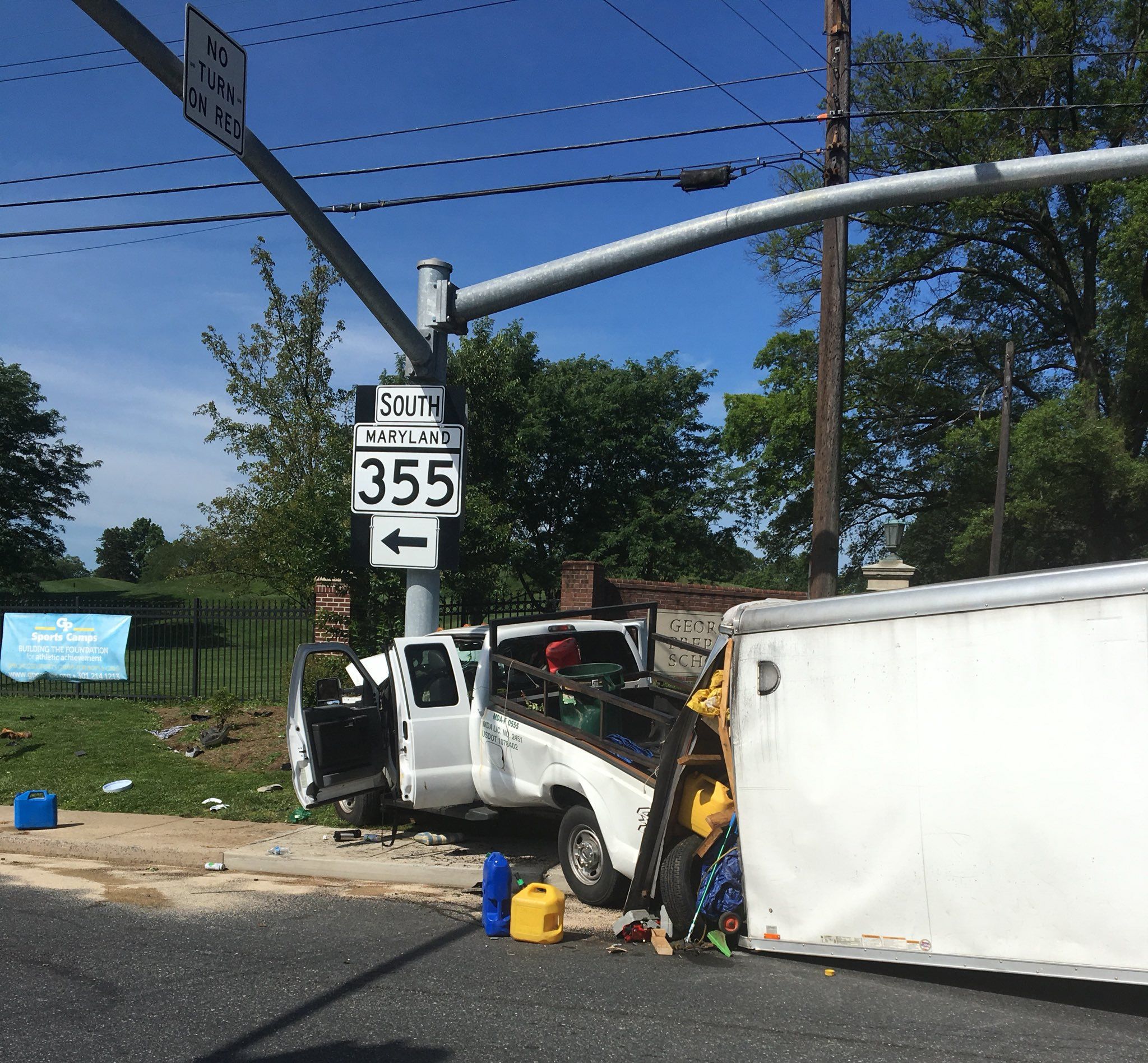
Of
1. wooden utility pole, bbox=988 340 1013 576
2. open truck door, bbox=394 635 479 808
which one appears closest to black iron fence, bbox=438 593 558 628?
open truck door, bbox=394 635 479 808

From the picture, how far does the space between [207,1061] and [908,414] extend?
2408 centimetres

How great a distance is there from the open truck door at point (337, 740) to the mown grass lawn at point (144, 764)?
1846mm

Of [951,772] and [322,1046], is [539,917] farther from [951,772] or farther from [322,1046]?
[951,772]

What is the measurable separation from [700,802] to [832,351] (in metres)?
6.73

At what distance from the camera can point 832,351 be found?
467 inches

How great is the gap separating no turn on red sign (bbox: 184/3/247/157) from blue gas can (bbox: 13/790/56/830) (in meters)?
6.68

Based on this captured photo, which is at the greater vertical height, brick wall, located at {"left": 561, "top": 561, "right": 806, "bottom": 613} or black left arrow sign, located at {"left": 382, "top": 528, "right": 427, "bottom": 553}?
black left arrow sign, located at {"left": 382, "top": 528, "right": 427, "bottom": 553}

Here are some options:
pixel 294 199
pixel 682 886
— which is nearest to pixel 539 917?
pixel 682 886

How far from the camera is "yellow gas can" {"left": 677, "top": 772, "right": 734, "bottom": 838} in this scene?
263 inches

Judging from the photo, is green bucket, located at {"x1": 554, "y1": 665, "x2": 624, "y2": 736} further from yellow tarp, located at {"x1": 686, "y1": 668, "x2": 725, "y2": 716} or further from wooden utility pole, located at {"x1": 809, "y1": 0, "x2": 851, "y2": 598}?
wooden utility pole, located at {"x1": 809, "y1": 0, "x2": 851, "y2": 598}

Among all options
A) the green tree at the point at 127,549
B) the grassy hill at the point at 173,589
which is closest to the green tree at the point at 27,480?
the grassy hill at the point at 173,589

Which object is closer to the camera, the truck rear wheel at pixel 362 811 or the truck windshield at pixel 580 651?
Answer: the truck windshield at pixel 580 651

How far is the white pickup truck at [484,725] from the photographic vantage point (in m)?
7.50

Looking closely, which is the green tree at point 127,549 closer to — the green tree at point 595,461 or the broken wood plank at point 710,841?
the green tree at point 595,461
